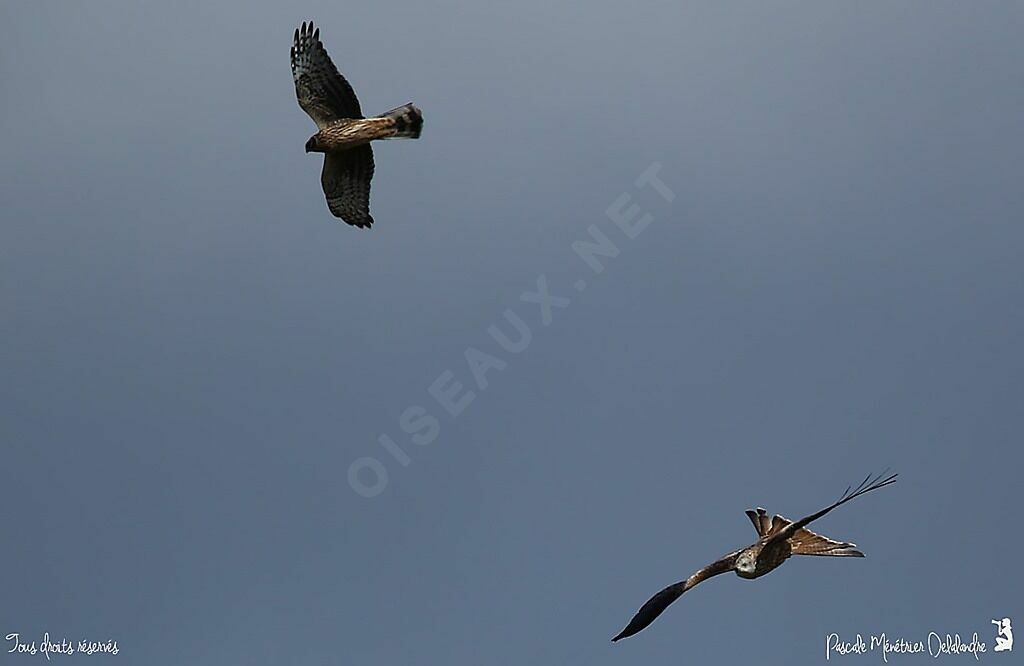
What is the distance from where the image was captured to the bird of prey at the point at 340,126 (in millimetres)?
21703

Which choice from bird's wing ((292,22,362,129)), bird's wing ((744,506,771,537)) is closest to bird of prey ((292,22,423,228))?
bird's wing ((292,22,362,129))

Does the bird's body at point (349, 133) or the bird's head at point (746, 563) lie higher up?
the bird's body at point (349, 133)

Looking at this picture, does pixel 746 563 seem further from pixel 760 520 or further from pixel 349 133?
pixel 349 133

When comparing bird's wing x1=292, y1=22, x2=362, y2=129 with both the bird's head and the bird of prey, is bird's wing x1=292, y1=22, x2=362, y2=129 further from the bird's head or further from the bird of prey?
the bird's head

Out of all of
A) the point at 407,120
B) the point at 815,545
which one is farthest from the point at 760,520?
the point at 407,120

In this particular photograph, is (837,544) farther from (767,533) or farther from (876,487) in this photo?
(876,487)

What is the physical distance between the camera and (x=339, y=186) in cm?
2298

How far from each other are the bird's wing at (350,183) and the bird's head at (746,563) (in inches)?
326

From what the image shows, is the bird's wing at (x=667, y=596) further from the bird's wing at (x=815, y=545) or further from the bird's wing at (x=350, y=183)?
the bird's wing at (x=350, y=183)

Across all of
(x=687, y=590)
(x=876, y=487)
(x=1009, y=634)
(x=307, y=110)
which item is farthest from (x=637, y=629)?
(x=1009, y=634)

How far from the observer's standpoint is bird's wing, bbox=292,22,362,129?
22.3 m

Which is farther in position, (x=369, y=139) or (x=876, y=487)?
(x=369, y=139)

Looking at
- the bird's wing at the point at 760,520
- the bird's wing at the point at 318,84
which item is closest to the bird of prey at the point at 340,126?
the bird's wing at the point at 318,84

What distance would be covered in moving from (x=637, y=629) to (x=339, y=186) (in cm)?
900
